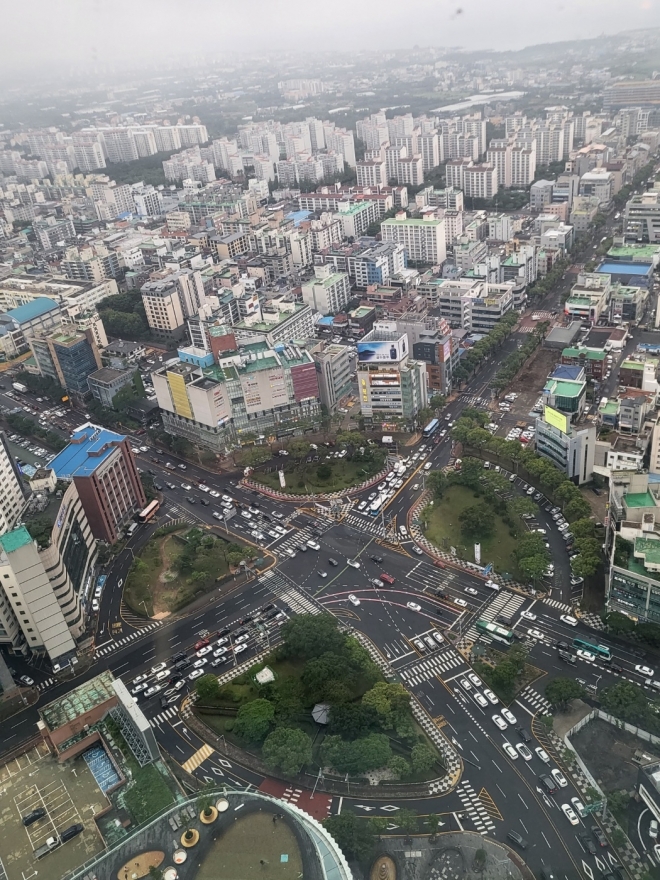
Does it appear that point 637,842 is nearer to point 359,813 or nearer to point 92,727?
point 359,813

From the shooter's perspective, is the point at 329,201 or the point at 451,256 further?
the point at 329,201

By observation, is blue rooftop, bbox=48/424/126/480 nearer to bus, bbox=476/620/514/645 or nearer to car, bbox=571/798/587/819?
bus, bbox=476/620/514/645

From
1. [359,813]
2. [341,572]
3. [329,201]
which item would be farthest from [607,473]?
[329,201]

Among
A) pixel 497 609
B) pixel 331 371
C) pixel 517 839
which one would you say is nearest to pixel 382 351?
pixel 331 371

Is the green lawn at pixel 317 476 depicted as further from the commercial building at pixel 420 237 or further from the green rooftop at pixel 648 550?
the commercial building at pixel 420 237

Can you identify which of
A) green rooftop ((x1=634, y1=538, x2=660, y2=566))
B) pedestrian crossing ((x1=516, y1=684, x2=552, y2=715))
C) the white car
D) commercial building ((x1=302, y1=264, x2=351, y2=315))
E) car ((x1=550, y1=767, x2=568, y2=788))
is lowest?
pedestrian crossing ((x1=516, y1=684, x2=552, y2=715))

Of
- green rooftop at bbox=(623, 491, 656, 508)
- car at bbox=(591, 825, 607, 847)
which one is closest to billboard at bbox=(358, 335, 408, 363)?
green rooftop at bbox=(623, 491, 656, 508)

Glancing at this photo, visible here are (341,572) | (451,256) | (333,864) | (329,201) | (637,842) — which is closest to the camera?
(333,864)
